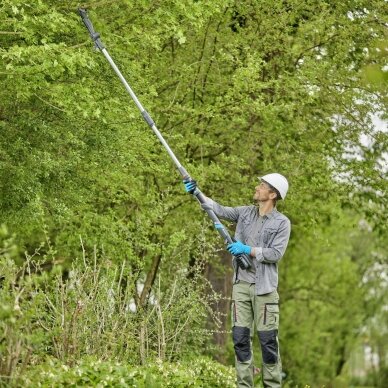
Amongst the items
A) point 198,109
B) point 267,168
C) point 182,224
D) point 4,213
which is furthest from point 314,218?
point 4,213

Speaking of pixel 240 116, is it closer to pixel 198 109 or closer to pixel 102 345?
pixel 198 109

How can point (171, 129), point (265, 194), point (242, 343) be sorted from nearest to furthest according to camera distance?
1. point (242, 343)
2. point (265, 194)
3. point (171, 129)

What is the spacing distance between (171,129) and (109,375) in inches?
275

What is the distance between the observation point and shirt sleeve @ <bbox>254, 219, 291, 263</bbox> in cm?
873

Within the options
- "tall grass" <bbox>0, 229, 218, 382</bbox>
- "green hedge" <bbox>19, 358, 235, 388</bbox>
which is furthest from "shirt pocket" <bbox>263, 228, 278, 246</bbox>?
"tall grass" <bbox>0, 229, 218, 382</bbox>

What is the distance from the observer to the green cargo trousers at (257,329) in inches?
349

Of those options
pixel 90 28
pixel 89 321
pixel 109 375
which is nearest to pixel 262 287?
pixel 109 375

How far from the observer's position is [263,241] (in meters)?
8.97

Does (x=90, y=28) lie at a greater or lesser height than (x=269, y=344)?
greater

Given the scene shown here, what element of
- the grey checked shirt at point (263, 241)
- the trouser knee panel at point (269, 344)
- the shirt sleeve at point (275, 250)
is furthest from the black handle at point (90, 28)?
the trouser knee panel at point (269, 344)

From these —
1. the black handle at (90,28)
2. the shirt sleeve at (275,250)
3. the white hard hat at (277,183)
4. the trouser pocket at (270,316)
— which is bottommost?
the trouser pocket at (270,316)

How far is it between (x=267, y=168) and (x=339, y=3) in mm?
2753

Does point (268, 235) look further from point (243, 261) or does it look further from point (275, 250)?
point (243, 261)

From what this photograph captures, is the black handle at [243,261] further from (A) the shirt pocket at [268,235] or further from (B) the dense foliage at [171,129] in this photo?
(B) the dense foliage at [171,129]
